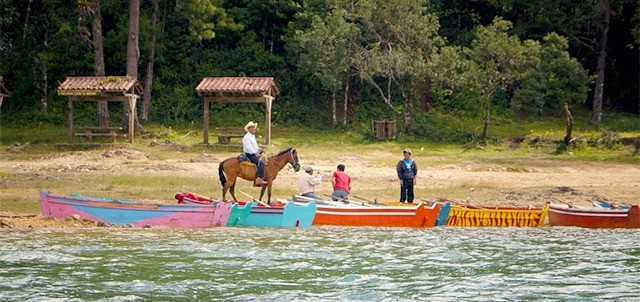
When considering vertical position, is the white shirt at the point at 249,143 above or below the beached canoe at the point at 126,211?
above

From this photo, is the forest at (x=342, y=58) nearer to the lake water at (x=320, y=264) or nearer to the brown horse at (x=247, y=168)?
the brown horse at (x=247, y=168)

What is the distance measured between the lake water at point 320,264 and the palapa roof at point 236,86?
56.3ft

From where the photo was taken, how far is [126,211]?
22.4 m

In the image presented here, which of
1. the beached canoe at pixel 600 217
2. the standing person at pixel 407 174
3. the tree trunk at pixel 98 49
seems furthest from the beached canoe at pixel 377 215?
the tree trunk at pixel 98 49

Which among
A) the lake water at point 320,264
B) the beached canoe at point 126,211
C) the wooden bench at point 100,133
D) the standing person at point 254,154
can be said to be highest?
the standing person at point 254,154

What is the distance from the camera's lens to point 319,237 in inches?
869

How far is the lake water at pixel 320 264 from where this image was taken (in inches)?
614

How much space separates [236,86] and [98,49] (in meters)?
7.40

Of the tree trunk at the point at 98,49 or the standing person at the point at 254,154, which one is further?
the tree trunk at the point at 98,49

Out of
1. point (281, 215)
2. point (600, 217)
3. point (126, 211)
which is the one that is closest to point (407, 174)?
point (281, 215)

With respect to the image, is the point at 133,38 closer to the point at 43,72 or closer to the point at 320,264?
the point at 43,72

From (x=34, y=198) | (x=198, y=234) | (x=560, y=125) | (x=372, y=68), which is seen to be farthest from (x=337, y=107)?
(x=198, y=234)

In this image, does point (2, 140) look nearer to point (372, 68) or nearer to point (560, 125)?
point (372, 68)

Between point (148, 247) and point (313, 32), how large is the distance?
82.9 ft
